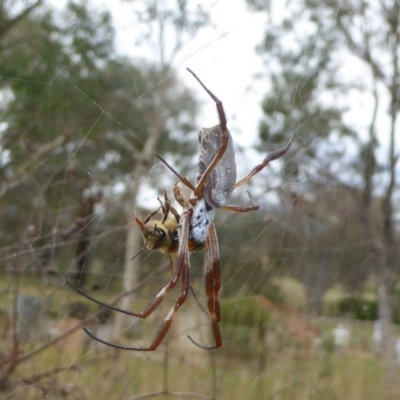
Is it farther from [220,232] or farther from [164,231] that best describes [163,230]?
[220,232]

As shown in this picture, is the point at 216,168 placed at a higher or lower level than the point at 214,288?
higher

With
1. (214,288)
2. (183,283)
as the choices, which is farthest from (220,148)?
(214,288)

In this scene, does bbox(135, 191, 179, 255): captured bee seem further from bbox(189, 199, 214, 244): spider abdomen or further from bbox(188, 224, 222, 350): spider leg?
bbox(188, 224, 222, 350): spider leg

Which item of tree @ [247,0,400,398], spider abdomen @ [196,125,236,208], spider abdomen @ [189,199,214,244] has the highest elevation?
tree @ [247,0,400,398]

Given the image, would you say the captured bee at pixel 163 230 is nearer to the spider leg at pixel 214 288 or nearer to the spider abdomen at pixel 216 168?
the spider abdomen at pixel 216 168

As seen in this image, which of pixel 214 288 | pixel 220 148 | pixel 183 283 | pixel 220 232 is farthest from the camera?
pixel 220 232

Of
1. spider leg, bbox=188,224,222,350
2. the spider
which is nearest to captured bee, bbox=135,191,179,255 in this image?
the spider

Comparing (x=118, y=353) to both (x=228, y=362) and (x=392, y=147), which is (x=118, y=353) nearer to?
(x=228, y=362)

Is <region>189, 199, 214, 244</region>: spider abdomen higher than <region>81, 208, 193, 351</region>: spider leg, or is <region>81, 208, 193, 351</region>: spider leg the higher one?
<region>189, 199, 214, 244</region>: spider abdomen
